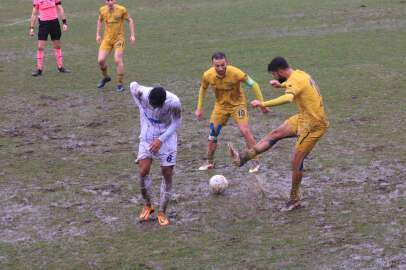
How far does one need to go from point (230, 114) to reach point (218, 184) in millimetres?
1640

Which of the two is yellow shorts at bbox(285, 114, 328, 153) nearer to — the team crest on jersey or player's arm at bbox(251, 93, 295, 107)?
player's arm at bbox(251, 93, 295, 107)

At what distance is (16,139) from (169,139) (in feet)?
17.8

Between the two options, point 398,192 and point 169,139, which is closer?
point 169,139

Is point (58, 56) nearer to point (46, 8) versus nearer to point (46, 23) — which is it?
point (46, 23)

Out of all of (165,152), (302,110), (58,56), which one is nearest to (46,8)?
(58,56)

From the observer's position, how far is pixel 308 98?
26.0 ft

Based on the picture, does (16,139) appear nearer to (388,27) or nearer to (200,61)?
(200,61)

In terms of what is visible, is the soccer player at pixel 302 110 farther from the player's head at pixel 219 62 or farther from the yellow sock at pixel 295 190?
the player's head at pixel 219 62

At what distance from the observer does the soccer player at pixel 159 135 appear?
24.5 ft

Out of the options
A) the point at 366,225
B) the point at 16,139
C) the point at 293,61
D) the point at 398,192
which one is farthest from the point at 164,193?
the point at 293,61

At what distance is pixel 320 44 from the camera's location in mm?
19000

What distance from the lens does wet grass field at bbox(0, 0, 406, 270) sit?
702 cm

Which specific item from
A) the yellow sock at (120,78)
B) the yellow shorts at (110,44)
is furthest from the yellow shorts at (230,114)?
the yellow shorts at (110,44)

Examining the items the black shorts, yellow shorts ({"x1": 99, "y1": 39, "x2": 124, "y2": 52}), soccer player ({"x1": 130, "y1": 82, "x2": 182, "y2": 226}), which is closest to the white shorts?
soccer player ({"x1": 130, "y1": 82, "x2": 182, "y2": 226})
